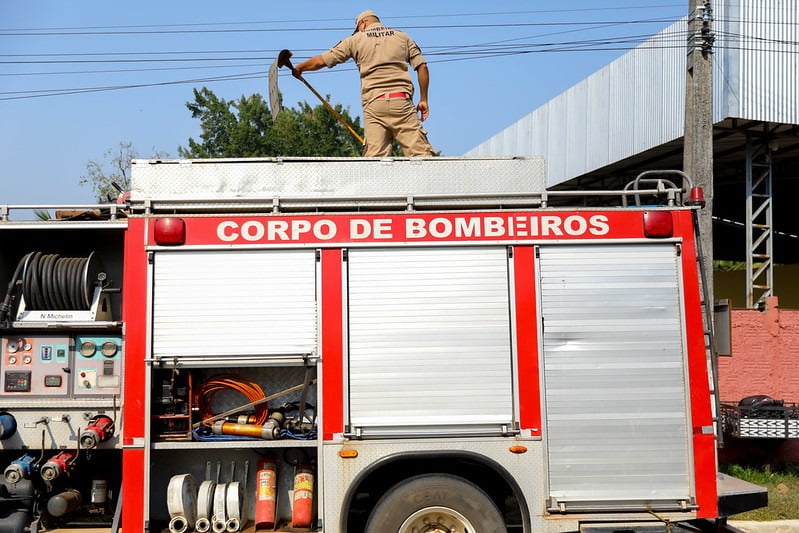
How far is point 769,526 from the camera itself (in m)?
8.24

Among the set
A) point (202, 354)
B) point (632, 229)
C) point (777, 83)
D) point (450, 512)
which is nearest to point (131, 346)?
point (202, 354)

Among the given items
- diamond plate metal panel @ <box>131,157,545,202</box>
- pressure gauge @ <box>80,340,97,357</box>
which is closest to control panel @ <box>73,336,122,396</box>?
pressure gauge @ <box>80,340,97,357</box>

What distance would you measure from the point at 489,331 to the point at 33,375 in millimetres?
3517

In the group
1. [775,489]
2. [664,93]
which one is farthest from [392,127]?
[664,93]

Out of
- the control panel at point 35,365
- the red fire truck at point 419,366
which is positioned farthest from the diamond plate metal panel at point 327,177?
the control panel at point 35,365

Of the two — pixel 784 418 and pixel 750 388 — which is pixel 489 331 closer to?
pixel 784 418

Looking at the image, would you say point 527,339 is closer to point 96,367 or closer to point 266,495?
point 266,495

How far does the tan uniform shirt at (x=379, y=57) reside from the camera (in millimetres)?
7043

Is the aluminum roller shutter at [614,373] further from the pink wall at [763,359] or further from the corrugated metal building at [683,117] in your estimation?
the corrugated metal building at [683,117]

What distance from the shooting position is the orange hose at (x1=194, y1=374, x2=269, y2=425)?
5.88 meters

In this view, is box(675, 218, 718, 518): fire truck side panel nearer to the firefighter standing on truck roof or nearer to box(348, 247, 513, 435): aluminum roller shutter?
box(348, 247, 513, 435): aluminum roller shutter

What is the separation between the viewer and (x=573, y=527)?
5535 millimetres

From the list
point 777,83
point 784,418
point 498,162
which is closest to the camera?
point 498,162

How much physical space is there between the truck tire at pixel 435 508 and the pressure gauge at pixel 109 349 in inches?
93.7
